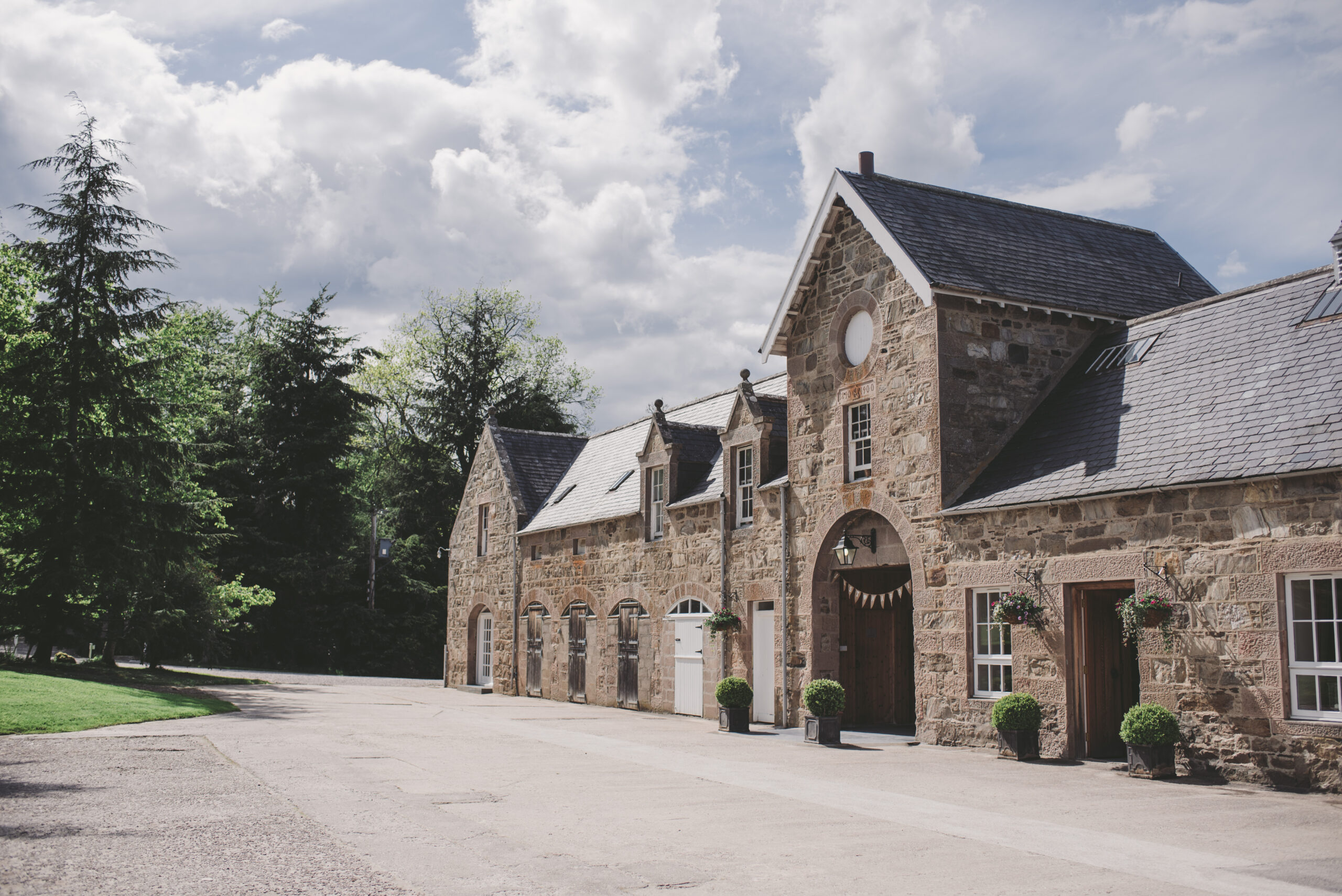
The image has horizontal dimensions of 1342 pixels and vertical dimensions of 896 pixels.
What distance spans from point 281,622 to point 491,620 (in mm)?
Result: 14185

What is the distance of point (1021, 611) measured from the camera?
15.3 m

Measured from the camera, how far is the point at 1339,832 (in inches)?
371

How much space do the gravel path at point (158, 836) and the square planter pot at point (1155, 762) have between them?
31.5 ft

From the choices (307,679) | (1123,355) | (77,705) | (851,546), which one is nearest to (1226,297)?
(1123,355)

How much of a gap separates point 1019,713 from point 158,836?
1097 centimetres

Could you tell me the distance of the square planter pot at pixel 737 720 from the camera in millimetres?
19547

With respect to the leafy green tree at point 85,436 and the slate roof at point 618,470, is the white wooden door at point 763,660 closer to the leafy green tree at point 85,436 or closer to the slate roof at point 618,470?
the slate roof at point 618,470

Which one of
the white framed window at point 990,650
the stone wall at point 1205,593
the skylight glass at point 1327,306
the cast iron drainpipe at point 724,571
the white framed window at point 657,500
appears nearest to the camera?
the stone wall at point 1205,593

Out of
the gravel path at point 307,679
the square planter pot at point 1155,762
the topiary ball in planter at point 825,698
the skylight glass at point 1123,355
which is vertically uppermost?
the skylight glass at point 1123,355

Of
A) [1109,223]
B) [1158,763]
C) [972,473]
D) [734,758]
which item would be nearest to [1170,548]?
[1158,763]

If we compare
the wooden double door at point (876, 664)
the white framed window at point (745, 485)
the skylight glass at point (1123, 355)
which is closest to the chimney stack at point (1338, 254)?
the skylight glass at point (1123, 355)

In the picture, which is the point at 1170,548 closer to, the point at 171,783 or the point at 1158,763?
the point at 1158,763

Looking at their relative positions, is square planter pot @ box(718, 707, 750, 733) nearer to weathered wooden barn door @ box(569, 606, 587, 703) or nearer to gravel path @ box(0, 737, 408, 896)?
weathered wooden barn door @ box(569, 606, 587, 703)

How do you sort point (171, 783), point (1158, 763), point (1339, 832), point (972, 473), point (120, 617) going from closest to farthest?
point (1339, 832), point (171, 783), point (1158, 763), point (972, 473), point (120, 617)
